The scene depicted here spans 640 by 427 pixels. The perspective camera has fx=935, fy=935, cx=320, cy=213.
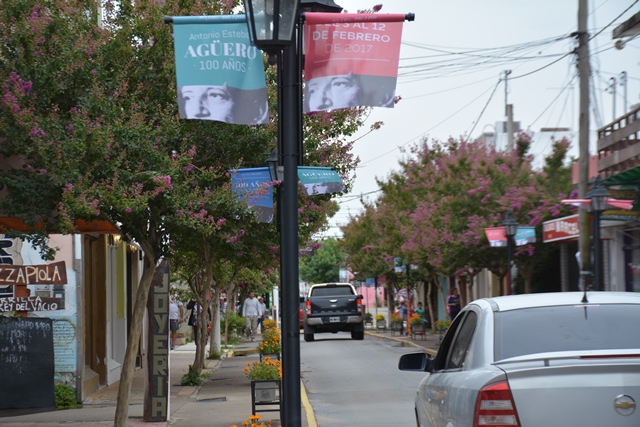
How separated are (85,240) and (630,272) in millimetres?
14461

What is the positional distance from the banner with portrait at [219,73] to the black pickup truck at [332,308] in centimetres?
2814

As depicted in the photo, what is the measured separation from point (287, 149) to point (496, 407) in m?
2.53

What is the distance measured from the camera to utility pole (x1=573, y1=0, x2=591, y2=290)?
17984mm

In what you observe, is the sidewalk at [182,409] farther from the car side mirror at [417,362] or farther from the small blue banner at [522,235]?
the small blue banner at [522,235]

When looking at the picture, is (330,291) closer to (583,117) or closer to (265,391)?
(583,117)

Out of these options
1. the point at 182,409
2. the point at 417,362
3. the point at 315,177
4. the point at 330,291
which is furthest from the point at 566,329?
the point at 330,291

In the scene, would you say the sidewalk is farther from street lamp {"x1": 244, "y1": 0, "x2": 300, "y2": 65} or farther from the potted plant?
street lamp {"x1": 244, "y1": 0, "x2": 300, "y2": 65}

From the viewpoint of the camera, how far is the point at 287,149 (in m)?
6.61

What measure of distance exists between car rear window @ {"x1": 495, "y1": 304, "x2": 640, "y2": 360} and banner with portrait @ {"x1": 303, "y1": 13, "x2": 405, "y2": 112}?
6.57ft

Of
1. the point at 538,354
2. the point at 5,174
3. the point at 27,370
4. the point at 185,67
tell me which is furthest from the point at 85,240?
the point at 538,354

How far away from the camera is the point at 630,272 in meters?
24.7

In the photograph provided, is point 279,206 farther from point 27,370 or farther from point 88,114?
point 27,370

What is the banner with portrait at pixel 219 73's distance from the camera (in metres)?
6.89

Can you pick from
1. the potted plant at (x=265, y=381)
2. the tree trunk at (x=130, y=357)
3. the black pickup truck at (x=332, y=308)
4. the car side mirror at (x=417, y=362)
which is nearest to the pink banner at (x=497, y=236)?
the black pickup truck at (x=332, y=308)
